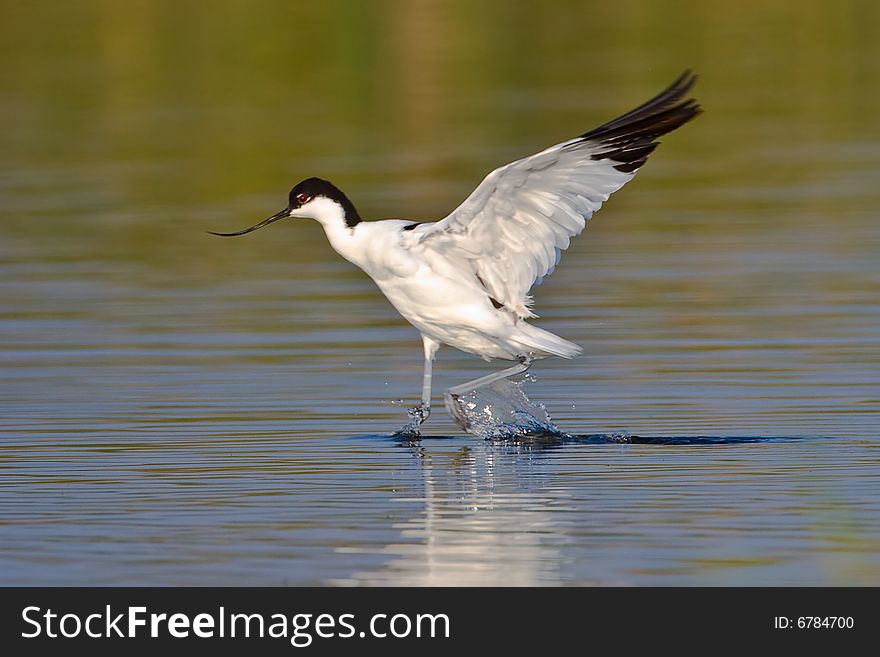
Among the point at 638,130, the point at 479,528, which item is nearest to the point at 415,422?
the point at 638,130

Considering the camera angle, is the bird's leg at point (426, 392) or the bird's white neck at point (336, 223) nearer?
the bird's leg at point (426, 392)

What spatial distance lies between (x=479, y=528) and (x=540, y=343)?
3.05m

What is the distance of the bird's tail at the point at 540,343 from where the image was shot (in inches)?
482

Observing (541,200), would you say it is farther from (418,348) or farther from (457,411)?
(418,348)

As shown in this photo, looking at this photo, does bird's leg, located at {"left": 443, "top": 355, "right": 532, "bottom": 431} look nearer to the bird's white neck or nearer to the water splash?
the water splash

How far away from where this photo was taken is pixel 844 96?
96.0 ft

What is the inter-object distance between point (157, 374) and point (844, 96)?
57.5ft

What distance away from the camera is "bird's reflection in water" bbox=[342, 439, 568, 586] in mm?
8500

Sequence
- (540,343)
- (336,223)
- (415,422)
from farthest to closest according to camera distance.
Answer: (336,223), (540,343), (415,422)

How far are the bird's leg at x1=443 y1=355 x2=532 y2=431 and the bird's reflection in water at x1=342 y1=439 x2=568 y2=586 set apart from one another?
2.22 ft

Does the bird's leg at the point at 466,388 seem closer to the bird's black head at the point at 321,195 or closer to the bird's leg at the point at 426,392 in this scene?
the bird's leg at the point at 426,392

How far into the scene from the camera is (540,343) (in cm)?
1233

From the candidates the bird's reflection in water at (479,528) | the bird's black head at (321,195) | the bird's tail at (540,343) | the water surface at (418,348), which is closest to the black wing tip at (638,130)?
the bird's tail at (540,343)

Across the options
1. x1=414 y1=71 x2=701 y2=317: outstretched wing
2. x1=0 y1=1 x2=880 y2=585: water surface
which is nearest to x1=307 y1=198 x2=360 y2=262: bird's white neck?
x1=414 y1=71 x2=701 y2=317: outstretched wing
